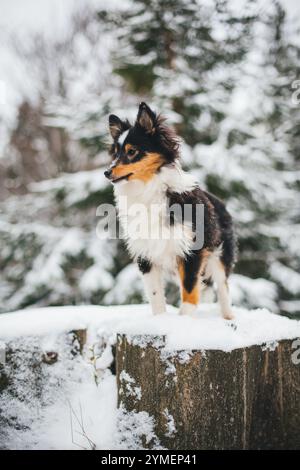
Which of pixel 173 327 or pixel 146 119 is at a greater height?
pixel 146 119

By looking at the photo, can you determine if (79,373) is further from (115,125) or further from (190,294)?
(115,125)

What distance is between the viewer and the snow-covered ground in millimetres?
2459

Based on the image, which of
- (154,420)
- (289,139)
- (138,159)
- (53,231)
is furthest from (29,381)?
(289,139)

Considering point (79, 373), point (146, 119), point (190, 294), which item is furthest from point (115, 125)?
point (79, 373)

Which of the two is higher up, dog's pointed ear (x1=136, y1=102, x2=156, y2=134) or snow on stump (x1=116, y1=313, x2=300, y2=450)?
dog's pointed ear (x1=136, y1=102, x2=156, y2=134)

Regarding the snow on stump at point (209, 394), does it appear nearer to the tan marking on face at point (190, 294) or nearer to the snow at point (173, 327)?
the snow at point (173, 327)

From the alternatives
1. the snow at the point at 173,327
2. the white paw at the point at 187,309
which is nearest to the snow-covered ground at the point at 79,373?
the snow at the point at 173,327

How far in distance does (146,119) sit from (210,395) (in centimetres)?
199

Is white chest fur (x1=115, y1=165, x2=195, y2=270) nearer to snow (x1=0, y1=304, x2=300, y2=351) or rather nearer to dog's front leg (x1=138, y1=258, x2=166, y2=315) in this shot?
dog's front leg (x1=138, y1=258, x2=166, y2=315)

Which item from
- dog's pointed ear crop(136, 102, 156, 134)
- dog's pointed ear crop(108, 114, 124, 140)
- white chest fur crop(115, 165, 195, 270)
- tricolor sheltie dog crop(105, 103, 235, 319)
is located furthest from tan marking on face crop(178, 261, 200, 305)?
dog's pointed ear crop(108, 114, 124, 140)

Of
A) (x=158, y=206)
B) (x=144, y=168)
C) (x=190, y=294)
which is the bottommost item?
(x=190, y=294)

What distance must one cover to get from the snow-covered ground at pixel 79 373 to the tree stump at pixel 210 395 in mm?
84

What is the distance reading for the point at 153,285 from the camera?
312cm

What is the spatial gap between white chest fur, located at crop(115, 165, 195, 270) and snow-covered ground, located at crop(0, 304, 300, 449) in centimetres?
48
